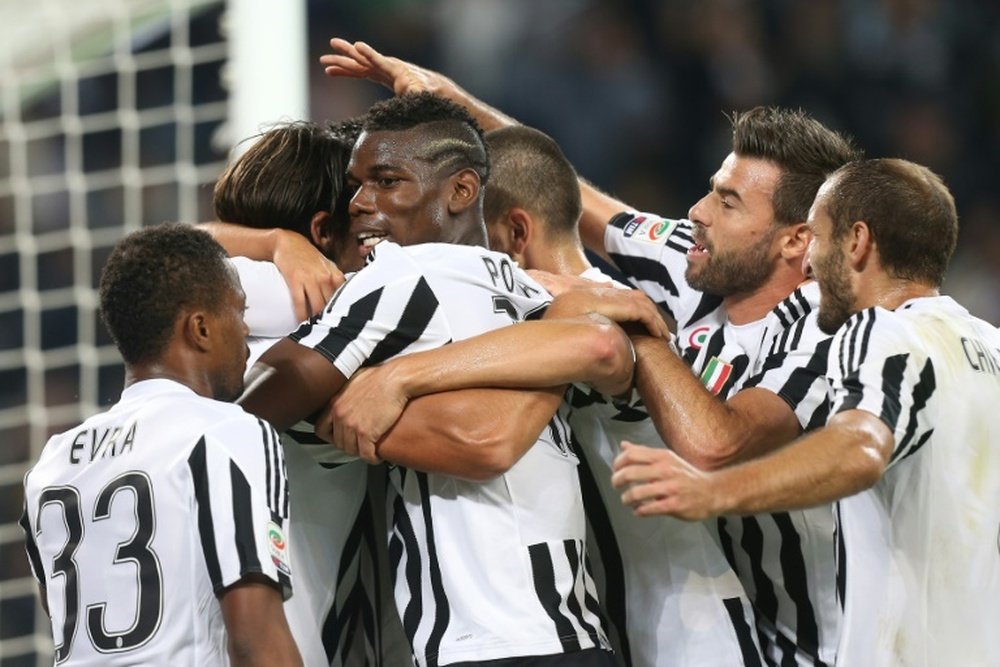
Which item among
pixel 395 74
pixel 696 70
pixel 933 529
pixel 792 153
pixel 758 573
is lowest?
pixel 758 573

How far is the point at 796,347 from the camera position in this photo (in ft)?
12.3

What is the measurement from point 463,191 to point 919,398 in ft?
3.98

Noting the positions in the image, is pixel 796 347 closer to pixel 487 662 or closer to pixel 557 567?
pixel 557 567

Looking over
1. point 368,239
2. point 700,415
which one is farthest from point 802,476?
point 368,239

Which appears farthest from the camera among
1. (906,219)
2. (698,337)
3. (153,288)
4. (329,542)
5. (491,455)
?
(698,337)

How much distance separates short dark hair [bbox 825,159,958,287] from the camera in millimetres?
3439

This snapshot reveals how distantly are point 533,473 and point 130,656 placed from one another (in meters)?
0.94

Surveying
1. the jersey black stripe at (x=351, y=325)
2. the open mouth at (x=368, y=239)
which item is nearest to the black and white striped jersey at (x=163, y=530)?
the jersey black stripe at (x=351, y=325)

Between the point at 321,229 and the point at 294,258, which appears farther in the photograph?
the point at 321,229

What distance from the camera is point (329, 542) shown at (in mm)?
3564

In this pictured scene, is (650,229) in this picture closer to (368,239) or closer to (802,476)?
(368,239)

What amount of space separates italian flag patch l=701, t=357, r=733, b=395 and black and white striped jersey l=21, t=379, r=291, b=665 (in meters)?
1.45

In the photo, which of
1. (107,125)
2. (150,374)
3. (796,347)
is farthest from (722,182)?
(107,125)

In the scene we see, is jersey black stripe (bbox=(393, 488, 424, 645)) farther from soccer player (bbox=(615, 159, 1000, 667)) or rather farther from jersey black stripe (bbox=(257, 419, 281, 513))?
soccer player (bbox=(615, 159, 1000, 667))
